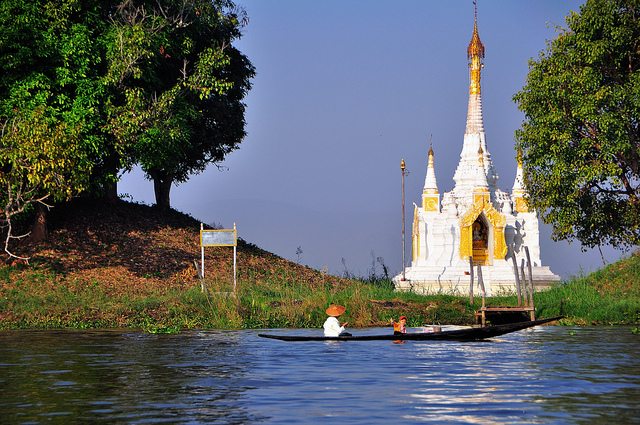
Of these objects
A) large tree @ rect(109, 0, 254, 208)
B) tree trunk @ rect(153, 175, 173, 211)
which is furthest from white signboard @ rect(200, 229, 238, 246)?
tree trunk @ rect(153, 175, 173, 211)

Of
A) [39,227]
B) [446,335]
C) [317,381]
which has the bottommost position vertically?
[317,381]

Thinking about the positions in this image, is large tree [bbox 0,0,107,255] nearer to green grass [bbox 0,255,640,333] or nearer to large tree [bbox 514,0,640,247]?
green grass [bbox 0,255,640,333]

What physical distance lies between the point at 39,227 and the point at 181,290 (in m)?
8.87

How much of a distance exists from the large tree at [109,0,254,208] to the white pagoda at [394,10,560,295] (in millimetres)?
11635

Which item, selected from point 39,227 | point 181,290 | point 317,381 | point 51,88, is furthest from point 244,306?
point 317,381

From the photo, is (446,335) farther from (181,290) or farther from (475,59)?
(475,59)

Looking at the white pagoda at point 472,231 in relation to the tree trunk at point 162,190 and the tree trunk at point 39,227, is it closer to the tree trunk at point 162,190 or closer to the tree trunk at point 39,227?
the tree trunk at point 162,190

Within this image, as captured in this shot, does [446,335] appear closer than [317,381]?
No

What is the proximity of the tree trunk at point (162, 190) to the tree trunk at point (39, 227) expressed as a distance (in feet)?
33.7

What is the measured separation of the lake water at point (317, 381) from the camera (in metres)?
15.1

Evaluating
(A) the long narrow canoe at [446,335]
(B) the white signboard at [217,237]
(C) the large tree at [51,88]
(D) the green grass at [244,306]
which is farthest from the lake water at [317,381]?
(B) the white signboard at [217,237]

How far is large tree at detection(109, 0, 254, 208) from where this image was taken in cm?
4350

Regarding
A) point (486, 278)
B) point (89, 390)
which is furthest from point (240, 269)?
point (89, 390)

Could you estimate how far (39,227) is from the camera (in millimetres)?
45969
